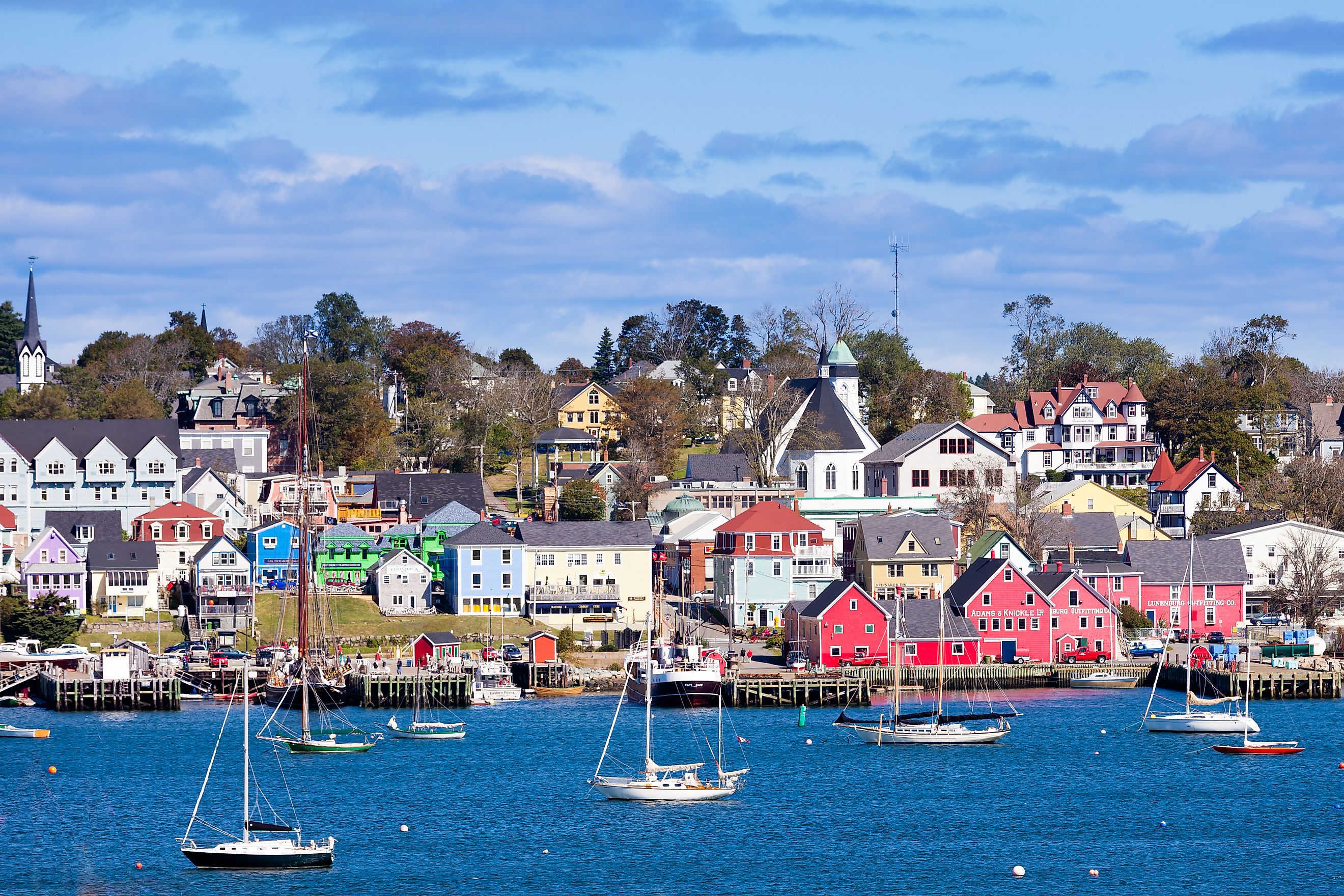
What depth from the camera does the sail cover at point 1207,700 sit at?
83.2m

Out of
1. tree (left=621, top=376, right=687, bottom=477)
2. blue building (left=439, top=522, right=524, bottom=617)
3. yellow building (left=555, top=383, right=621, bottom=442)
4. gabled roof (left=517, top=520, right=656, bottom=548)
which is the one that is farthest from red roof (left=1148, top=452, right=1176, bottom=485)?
blue building (left=439, top=522, right=524, bottom=617)

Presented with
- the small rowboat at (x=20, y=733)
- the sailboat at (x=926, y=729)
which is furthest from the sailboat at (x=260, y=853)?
the sailboat at (x=926, y=729)

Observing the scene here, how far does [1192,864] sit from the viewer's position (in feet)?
184

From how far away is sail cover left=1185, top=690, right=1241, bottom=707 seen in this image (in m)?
83.2

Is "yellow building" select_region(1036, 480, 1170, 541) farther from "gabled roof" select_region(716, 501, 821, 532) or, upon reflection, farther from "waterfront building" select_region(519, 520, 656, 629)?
"waterfront building" select_region(519, 520, 656, 629)

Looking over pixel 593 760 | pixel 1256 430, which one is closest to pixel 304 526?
pixel 593 760

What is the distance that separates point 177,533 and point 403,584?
14.2 metres

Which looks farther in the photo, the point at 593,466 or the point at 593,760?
the point at 593,466

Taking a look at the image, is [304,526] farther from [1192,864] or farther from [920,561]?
[1192,864]

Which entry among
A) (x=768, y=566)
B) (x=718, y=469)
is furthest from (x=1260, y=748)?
(x=718, y=469)

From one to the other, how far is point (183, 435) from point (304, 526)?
163 ft

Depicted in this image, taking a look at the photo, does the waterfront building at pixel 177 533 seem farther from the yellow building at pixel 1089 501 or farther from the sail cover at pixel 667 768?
the yellow building at pixel 1089 501

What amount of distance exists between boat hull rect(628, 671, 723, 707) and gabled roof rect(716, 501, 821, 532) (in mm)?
19492

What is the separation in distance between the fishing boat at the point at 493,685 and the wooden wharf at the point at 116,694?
13338 mm
